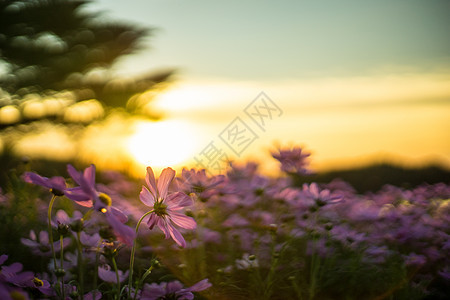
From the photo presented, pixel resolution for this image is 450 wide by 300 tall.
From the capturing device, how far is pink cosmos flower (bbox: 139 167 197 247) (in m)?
1.06

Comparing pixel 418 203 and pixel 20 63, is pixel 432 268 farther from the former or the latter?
pixel 20 63

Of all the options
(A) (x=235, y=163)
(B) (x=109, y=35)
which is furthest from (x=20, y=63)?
(A) (x=235, y=163)

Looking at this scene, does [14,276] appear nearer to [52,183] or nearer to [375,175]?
[52,183]

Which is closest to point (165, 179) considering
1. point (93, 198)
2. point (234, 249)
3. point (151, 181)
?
point (151, 181)

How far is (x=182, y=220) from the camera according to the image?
43.0 inches

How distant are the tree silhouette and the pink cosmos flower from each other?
8773 mm

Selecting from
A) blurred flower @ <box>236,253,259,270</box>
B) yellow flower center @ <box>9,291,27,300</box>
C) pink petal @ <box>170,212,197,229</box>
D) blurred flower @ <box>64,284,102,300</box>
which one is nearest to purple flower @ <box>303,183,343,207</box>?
blurred flower @ <box>236,253,259,270</box>

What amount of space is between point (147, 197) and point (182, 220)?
0.36 feet

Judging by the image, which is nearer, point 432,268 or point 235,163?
point 432,268

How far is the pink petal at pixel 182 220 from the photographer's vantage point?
1077 millimetres

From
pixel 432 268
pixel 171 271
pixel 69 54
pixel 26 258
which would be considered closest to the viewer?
pixel 171 271

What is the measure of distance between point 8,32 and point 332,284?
362 inches

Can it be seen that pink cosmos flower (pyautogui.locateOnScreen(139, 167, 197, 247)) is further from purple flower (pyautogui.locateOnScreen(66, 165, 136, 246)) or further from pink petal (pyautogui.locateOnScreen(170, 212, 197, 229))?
purple flower (pyautogui.locateOnScreen(66, 165, 136, 246))

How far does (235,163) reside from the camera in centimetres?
290
